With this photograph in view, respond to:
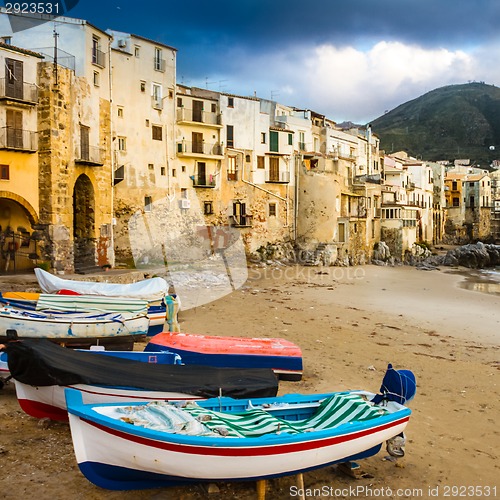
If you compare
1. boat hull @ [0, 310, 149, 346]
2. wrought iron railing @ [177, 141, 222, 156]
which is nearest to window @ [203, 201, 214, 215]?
wrought iron railing @ [177, 141, 222, 156]

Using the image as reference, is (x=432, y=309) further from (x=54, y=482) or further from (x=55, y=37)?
(x=55, y=37)

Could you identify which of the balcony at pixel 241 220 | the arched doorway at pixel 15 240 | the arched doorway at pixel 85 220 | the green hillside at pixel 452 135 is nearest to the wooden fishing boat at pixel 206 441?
the arched doorway at pixel 15 240

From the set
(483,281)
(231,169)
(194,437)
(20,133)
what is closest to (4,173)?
(20,133)

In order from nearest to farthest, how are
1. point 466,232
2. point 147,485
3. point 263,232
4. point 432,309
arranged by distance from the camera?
point 147,485 → point 432,309 → point 263,232 → point 466,232

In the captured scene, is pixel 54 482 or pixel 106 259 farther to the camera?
pixel 106 259

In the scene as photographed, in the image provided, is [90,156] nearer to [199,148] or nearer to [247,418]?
[199,148]

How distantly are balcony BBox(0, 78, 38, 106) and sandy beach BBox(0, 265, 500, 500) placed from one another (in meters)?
8.72

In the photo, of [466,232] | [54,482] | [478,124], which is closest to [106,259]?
[54,482]

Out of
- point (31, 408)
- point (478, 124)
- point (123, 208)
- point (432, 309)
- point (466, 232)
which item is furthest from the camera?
point (478, 124)

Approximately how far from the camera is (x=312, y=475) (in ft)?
24.8

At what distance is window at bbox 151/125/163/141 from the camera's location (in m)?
35.0

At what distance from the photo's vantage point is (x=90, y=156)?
27.2 m

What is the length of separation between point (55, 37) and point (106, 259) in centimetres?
1206

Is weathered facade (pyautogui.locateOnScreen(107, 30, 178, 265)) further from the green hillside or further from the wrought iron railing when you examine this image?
the green hillside
